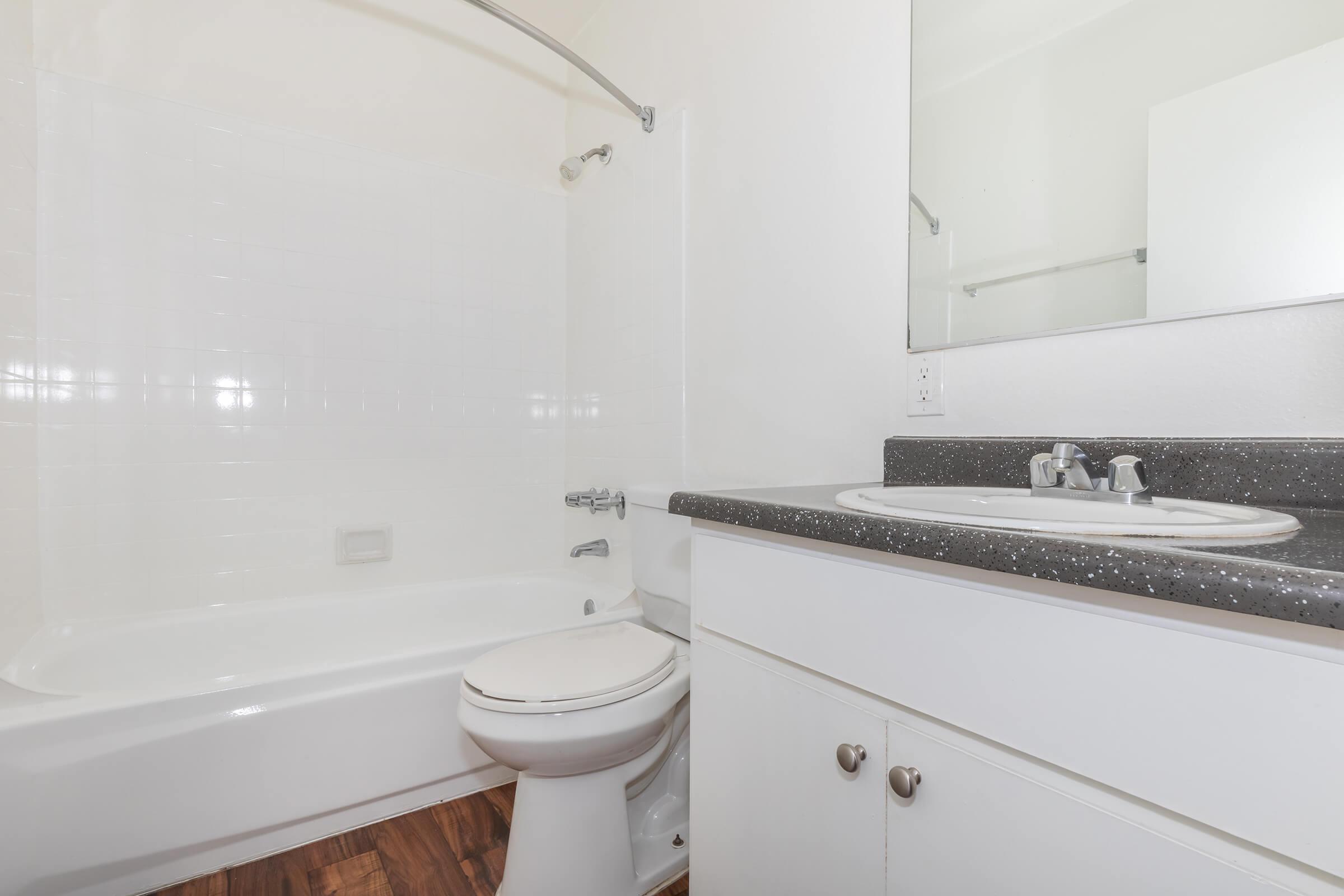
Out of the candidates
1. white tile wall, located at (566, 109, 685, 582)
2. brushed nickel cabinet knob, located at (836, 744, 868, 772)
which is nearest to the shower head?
white tile wall, located at (566, 109, 685, 582)

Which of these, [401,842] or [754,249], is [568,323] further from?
[401,842]

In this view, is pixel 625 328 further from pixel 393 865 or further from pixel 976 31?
pixel 393 865

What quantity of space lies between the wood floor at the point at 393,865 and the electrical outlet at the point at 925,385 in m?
1.09

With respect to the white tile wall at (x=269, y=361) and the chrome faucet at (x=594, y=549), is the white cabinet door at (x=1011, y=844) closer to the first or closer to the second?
the chrome faucet at (x=594, y=549)

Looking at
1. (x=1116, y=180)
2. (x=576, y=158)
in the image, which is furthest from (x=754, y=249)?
(x=576, y=158)

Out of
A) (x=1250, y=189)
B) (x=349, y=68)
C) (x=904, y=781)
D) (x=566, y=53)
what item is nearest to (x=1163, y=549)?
(x=904, y=781)

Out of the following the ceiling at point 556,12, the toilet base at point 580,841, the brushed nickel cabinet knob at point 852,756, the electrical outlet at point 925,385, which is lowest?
the toilet base at point 580,841

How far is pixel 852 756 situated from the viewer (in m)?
0.66

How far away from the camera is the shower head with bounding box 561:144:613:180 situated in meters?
2.13

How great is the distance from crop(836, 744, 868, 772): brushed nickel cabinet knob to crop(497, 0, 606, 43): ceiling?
8.36 ft

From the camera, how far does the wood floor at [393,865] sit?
3.97 feet

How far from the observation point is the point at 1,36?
1463 mm

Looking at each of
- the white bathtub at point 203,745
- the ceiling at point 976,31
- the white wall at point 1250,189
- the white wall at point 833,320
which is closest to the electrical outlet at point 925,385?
the white wall at point 833,320

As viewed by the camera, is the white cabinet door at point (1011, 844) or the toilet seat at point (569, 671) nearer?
the white cabinet door at point (1011, 844)
